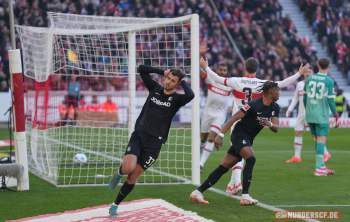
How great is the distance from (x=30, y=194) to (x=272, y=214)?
12.0ft

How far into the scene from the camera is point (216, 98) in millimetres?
9398

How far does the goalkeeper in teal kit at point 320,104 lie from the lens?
29.5 ft

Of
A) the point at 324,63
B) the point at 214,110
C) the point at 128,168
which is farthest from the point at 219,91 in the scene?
the point at 128,168

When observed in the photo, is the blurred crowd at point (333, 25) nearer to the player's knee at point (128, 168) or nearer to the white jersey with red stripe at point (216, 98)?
the white jersey with red stripe at point (216, 98)

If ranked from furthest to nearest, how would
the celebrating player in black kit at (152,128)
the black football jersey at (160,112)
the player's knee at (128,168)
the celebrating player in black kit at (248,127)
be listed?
the celebrating player in black kit at (248,127)
the black football jersey at (160,112)
the celebrating player in black kit at (152,128)
the player's knee at (128,168)

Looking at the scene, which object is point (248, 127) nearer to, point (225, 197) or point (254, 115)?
point (254, 115)

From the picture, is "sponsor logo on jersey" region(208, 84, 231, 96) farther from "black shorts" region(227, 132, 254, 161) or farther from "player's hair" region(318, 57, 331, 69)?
"black shorts" region(227, 132, 254, 161)

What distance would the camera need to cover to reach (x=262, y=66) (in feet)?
86.5

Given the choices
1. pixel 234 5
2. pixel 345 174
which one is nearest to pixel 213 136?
pixel 345 174

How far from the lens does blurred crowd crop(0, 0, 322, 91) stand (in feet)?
83.8

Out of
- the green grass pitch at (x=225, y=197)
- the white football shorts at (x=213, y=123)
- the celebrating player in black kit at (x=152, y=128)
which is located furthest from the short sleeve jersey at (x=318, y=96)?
the celebrating player in black kit at (x=152, y=128)

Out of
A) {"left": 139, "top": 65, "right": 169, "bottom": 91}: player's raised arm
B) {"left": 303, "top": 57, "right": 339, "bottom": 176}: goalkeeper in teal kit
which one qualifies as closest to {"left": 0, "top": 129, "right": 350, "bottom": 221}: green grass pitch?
{"left": 303, "top": 57, "right": 339, "bottom": 176}: goalkeeper in teal kit

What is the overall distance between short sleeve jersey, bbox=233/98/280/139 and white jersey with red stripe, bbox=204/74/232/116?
283cm

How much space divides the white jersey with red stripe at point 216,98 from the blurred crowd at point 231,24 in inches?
593
